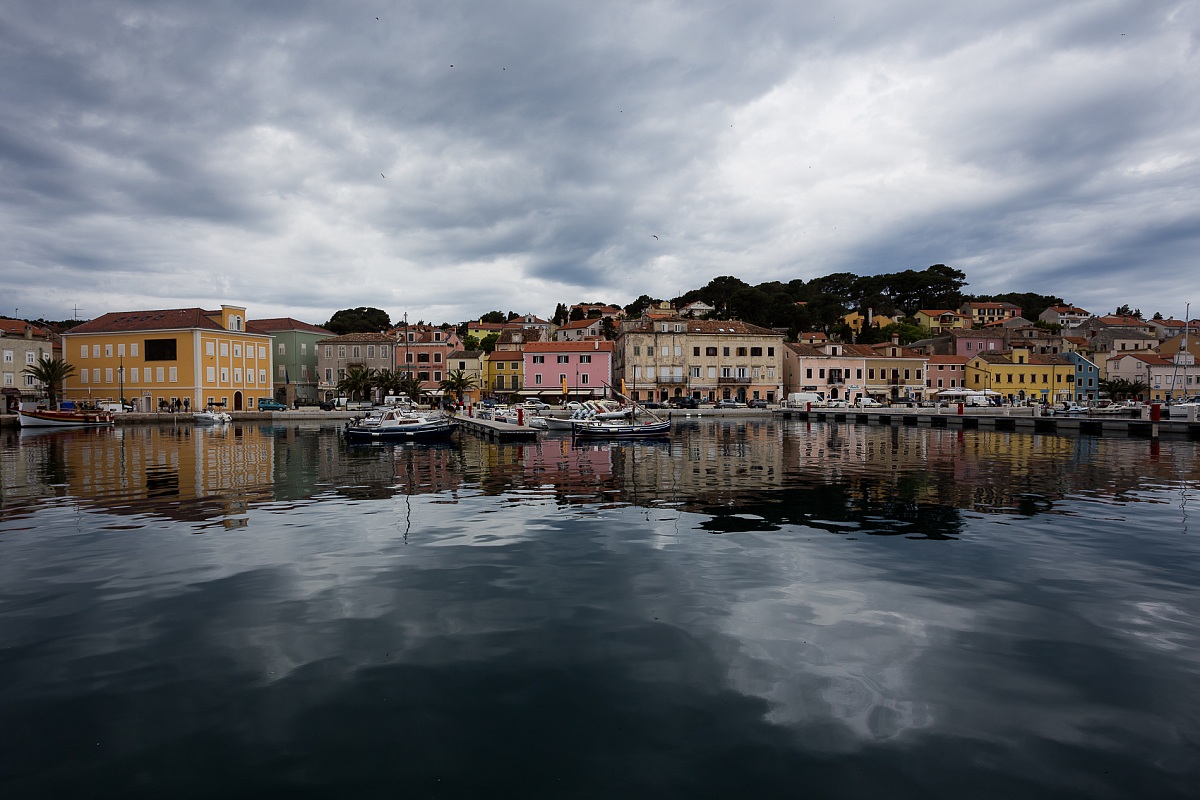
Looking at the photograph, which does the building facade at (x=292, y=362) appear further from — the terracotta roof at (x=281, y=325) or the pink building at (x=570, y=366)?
the pink building at (x=570, y=366)

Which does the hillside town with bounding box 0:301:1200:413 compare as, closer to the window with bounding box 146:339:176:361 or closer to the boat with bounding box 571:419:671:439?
the window with bounding box 146:339:176:361

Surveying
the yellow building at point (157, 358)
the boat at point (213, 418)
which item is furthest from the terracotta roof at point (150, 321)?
the boat at point (213, 418)

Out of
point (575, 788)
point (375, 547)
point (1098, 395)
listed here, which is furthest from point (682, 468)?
point (1098, 395)

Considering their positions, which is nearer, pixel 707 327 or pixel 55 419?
pixel 55 419

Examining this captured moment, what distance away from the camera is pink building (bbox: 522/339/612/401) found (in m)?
84.7

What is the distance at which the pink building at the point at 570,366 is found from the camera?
84.7 metres

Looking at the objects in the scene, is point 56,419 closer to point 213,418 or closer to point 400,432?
point 213,418

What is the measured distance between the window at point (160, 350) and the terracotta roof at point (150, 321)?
136 centimetres

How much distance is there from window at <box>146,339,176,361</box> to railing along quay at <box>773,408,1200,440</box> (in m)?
65.0

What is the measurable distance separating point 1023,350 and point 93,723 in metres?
107

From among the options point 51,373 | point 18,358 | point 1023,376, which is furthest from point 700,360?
point 18,358

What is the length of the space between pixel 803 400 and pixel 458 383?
4257 cm

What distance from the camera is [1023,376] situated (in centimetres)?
9056

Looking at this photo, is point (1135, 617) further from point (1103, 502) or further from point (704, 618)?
point (1103, 502)
